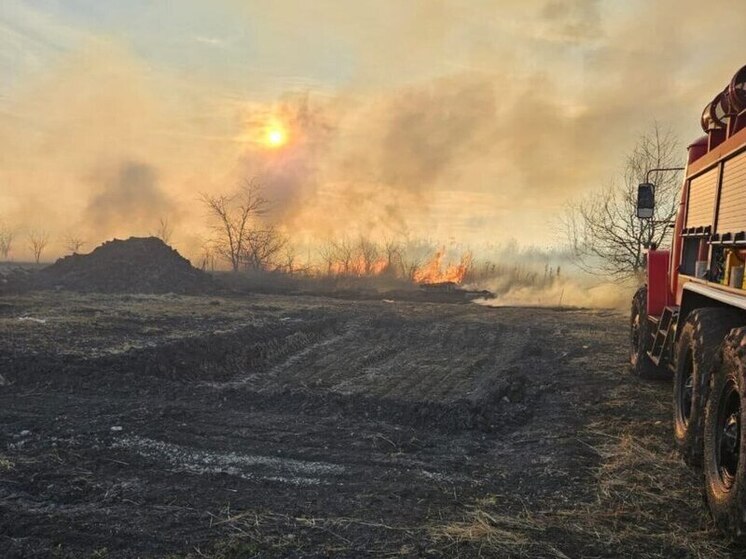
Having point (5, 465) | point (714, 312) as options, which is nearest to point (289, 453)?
point (5, 465)

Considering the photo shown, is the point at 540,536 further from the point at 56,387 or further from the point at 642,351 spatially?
the point at 56,387

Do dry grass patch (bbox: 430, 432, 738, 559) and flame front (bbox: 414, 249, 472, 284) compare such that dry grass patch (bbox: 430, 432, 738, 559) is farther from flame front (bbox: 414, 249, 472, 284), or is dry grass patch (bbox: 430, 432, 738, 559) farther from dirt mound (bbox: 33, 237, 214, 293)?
flame front (bbox: 414, 249, 472, 284)

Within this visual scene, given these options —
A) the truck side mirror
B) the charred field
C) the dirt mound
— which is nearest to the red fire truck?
the charred field

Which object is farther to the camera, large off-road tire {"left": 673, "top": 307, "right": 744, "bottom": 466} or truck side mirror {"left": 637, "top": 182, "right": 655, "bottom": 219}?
truck side mirror {"left": 637, "top": 182, "right": 655, "bottom": 219}

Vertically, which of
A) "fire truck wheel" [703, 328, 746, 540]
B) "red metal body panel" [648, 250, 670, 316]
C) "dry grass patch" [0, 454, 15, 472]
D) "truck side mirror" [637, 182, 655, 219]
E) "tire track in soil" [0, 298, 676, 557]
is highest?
"truck side mirror" [637, 182, 655, 219]

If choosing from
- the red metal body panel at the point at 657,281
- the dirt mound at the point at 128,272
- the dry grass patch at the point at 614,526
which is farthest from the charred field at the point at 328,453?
the dirt mound at the point at 128,272

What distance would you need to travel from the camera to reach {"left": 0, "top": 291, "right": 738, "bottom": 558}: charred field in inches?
157

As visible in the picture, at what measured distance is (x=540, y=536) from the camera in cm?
401

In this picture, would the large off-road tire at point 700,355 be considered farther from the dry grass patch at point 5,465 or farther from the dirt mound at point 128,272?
the dirt mound at point 128,272

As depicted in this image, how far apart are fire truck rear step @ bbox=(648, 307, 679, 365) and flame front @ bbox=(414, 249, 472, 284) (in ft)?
88.2

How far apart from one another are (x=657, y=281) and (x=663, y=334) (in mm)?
1212

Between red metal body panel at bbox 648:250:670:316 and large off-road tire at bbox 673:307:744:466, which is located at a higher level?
red metal body panel at bbox 648:250:670:316

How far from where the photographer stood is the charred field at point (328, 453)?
4.00 meters

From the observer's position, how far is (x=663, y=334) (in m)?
7.43
